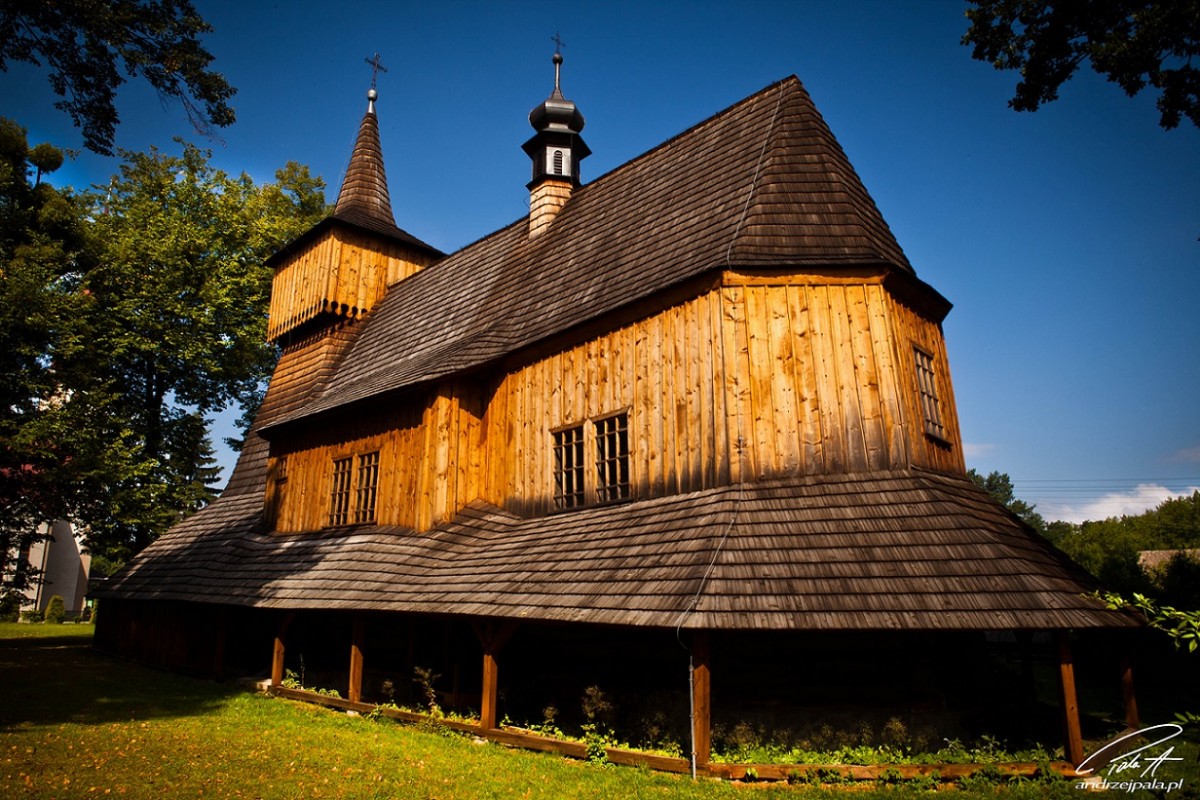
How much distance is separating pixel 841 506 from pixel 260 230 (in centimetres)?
2639

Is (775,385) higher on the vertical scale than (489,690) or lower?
higher

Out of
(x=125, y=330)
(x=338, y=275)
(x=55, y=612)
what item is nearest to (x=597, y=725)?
(x=338, y=275)

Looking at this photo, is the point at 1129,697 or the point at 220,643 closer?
the point at 1129,697

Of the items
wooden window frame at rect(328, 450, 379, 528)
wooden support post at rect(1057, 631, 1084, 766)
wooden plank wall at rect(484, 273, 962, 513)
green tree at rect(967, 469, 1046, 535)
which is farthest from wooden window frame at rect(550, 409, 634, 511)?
green tree at rect(967, 469, 1046, 535)

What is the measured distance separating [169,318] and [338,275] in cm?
949

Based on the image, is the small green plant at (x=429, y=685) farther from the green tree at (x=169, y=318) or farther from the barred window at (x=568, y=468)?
the green tree at (x=169, y=318)

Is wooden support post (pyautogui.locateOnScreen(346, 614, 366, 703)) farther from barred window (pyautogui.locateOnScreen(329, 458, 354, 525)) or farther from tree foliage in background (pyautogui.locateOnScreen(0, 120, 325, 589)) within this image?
tree foliage in background (pyautogui.locateOnScreen(0, 120, 325, 589))

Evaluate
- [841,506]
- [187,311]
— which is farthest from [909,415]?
[187,311]

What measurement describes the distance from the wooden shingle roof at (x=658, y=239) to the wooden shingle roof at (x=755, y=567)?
10.8ft

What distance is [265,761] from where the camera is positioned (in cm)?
833

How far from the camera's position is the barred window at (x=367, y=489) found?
14828 mm

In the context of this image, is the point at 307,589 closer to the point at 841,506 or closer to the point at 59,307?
the point at 841,506

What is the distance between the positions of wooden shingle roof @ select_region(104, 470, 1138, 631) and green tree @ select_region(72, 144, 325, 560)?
14.2 meters

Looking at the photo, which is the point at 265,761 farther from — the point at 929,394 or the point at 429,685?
the point at 929,394
